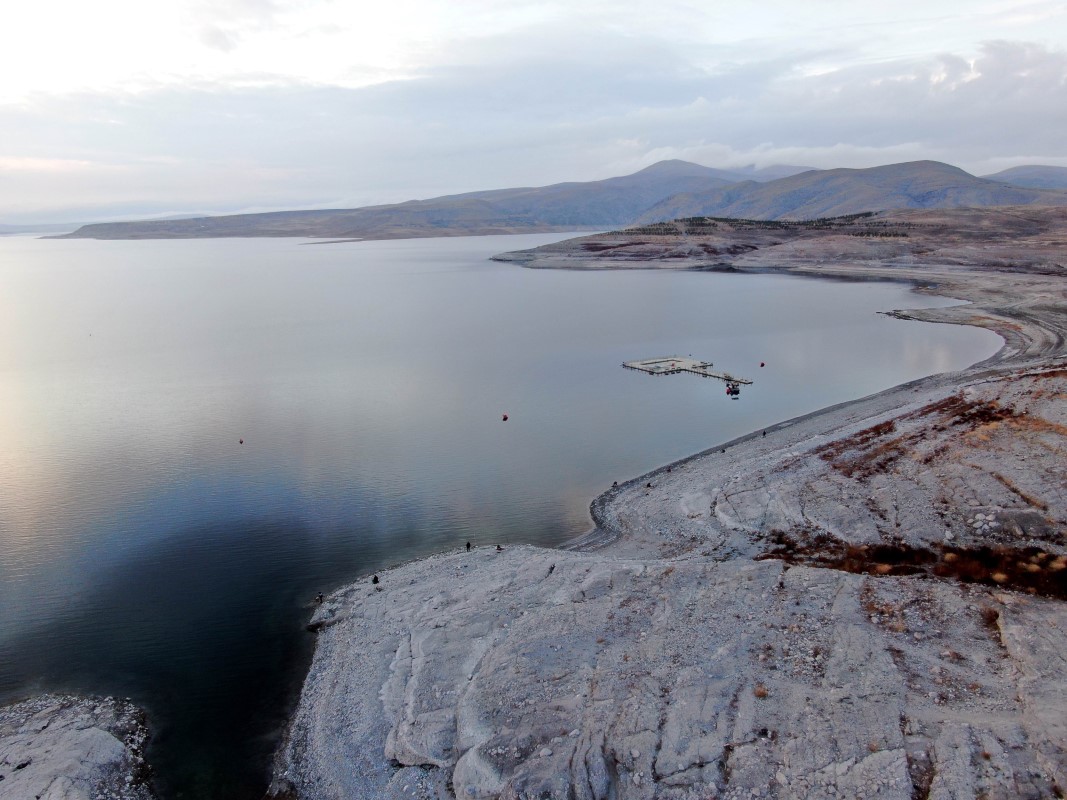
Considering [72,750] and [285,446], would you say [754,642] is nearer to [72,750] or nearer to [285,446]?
[72,750]

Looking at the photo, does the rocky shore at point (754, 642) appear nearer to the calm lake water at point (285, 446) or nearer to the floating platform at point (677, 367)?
the calm lake water at point (285, 446)

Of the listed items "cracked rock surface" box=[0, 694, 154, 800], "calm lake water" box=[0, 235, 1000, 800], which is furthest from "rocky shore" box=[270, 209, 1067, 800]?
"cracked rock surface" box=[0, 694, 154, 800]

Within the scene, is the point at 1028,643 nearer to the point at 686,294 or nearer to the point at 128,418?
the point at 128,418

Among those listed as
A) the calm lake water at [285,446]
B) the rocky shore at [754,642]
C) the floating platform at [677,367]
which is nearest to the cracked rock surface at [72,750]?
the calm lake water at [285,446]

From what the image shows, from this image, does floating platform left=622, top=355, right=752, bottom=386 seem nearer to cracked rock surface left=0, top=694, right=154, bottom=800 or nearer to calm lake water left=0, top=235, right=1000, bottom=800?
calm lake water left=0, top=235, right=1000, bottom=800

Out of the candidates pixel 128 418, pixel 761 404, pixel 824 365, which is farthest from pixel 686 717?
pixel 824 365

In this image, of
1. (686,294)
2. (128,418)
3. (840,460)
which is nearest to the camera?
(840,460)
